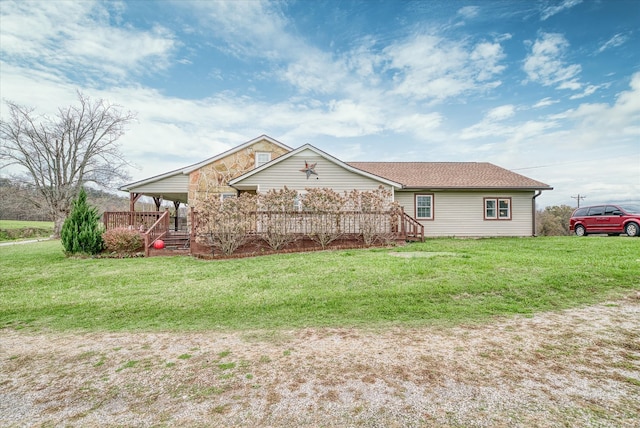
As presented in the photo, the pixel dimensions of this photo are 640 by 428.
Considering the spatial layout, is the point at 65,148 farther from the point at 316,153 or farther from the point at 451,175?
the point at 451,175

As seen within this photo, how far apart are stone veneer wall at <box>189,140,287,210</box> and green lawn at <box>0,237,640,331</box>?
7.37 m

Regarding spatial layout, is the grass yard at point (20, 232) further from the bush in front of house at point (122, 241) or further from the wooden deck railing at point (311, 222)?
the wooden deck railing at point (311, 222)

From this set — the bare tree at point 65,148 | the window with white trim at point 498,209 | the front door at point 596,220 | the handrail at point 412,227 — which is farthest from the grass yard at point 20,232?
the front door at point 596,220

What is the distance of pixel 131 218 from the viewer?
46.6ft

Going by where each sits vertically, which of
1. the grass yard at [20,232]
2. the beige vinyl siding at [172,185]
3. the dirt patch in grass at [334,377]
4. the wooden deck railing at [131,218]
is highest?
the beige vinyl siding at [172,185]

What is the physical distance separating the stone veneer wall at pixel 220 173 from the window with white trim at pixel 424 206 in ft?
29.6

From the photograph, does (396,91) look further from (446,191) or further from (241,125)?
(241,125)

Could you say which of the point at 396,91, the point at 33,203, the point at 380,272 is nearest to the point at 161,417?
the point at 380,272

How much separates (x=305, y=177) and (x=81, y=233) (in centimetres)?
940

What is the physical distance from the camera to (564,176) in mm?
31969

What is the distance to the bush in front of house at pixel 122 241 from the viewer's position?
472 inches

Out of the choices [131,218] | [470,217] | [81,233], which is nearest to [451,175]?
[470,217]

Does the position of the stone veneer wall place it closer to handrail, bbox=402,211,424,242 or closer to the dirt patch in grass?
handrail, bbox=402,211,424,242

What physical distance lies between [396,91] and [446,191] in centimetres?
714
